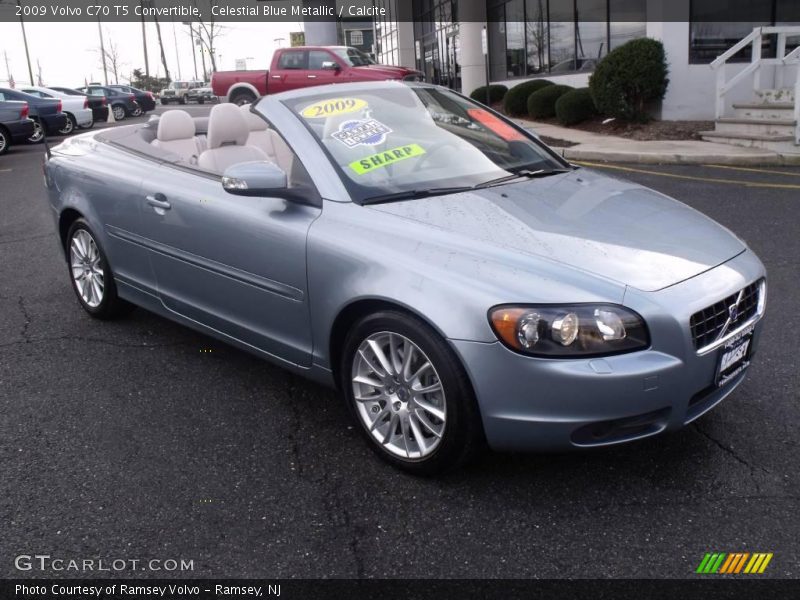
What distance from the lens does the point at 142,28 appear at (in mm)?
75312

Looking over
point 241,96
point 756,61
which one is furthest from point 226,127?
point 241,96

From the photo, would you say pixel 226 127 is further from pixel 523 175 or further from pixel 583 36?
pixel 583 36

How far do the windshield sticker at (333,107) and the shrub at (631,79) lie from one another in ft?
38.6

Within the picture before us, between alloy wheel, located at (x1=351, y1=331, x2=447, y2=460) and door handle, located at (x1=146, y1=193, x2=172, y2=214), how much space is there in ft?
5.17

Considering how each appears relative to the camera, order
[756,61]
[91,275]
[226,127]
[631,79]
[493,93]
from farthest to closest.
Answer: [493,93], [631,79], [756,61], [91,275], [226,127]

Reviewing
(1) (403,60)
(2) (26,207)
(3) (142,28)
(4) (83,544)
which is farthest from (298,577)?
(3) (142,28)

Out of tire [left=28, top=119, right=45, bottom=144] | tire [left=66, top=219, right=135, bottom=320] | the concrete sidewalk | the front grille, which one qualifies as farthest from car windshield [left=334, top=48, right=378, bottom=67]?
the front grille

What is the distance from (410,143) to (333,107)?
44 cm

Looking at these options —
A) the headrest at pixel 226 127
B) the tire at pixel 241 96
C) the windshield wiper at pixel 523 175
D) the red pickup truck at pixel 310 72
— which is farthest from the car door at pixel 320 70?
the windshield wiper at pixel 523 175

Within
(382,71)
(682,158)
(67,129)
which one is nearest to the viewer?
(682,158)

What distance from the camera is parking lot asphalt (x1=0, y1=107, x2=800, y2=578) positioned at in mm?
2730

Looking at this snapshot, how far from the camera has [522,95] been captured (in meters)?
19.4

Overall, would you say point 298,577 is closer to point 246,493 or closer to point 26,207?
point 246,493

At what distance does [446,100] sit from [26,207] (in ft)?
26.9
